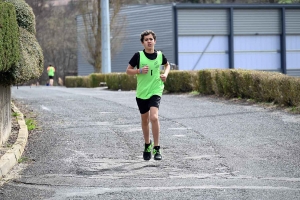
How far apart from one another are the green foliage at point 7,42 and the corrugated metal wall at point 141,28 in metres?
38.3

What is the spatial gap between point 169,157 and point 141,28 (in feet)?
145

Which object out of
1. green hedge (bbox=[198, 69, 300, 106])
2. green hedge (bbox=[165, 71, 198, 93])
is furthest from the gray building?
green hedge (bbox=[198, 69, 300, 106])

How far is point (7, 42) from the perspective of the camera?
10281 millimetres

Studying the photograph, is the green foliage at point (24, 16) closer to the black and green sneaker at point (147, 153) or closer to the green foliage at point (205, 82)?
the black and green sneaker at point (147, 153)

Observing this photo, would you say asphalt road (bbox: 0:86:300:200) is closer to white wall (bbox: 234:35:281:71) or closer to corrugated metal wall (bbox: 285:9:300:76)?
white wall (bbox: 234:35:281:71)

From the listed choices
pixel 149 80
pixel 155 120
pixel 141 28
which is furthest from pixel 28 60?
pixel 141 28

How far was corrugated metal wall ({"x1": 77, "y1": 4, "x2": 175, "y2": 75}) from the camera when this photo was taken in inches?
1971

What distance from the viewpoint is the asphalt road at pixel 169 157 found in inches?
296

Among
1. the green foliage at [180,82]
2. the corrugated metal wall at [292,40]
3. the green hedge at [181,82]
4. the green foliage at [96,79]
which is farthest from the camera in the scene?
the corrugated metal wall at [292,40]

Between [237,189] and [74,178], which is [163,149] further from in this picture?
[237,189]

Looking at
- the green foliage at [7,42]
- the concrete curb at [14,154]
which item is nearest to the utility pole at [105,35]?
the concrete curb at [14,154]

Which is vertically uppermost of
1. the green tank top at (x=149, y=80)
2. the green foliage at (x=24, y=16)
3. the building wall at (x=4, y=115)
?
the green foliage at (x=24, y=16)

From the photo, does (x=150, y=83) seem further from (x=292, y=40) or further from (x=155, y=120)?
(x=292, y=40)

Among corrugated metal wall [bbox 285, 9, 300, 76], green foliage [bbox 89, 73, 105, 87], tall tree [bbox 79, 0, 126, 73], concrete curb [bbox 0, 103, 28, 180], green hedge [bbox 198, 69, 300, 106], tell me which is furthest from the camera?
corrugated metal wall [bbox 285, 9, 300, 76]
